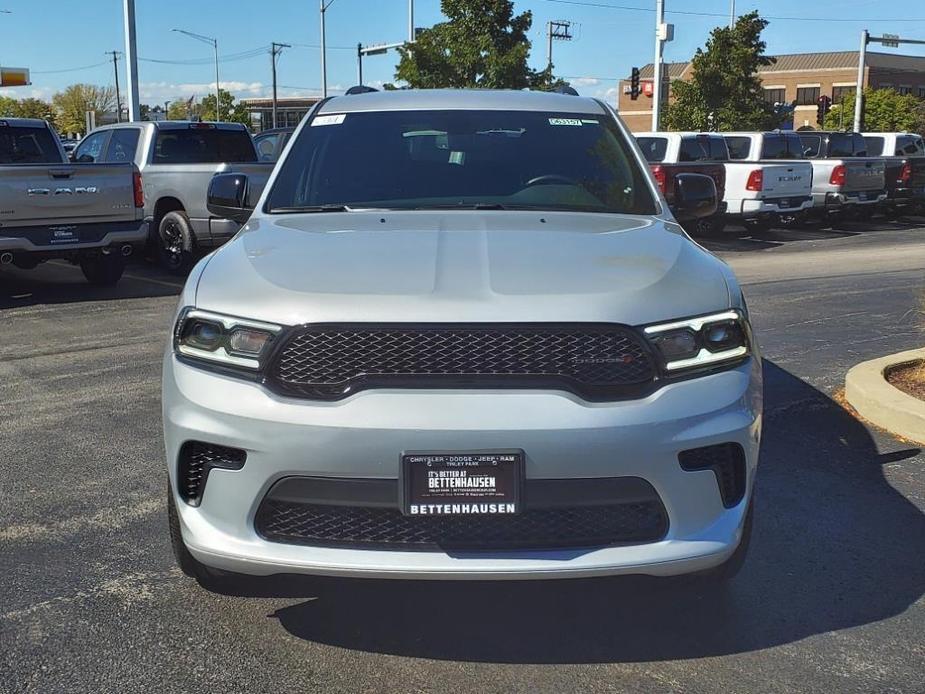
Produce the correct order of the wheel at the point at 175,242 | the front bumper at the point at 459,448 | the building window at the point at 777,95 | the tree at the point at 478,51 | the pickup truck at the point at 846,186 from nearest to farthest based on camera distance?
the front bumper at the point at 459,448 < the wheel at the point at 175,242 < the pickup truck at the point at 846,186 < the tree at the point at 478,51 < the building window at the point at 777,95

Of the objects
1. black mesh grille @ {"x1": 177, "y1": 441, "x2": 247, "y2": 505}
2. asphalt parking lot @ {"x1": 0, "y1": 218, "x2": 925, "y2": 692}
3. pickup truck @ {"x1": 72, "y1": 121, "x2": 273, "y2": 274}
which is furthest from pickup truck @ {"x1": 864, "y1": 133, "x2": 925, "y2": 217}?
black mesh grille @ {"x1": 177, "y1": 441, "x2": 247, "y2": 505}

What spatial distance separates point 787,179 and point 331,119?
49.9 ft

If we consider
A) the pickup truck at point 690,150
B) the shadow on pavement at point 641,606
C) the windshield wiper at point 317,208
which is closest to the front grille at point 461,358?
the shadow on pavement at point 641,606

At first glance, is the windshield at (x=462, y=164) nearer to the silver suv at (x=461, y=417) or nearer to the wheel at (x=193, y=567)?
the silver suv at (x=461, y=417)

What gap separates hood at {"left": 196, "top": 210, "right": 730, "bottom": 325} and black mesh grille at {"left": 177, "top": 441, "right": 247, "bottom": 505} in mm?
407

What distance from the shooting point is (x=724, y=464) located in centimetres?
303

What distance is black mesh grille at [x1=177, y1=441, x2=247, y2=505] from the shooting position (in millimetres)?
2928

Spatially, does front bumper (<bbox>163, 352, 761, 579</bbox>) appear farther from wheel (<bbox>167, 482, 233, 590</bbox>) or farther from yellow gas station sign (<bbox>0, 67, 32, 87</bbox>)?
yellow gas station sign (<bbox>0, 67, 32, 87</bbox>)

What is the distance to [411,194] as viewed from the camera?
4.33 metres

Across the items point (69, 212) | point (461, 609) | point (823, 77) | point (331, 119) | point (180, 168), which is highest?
point (823, 77)

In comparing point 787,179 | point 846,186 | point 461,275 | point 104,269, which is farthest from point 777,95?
point 461,275

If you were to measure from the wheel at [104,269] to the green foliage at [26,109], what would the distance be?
7453 centimetres

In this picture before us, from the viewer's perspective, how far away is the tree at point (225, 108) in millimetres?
84231

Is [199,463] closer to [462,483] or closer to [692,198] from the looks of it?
[462,483]
